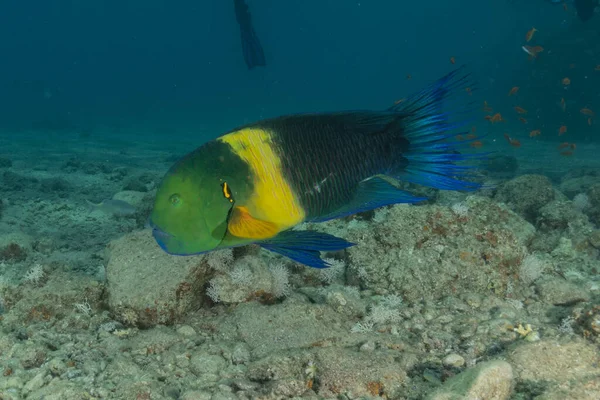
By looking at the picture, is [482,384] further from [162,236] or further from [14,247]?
[14,247]

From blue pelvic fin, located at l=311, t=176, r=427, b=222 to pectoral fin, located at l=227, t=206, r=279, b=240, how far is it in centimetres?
29

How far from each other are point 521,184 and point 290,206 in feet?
20.9

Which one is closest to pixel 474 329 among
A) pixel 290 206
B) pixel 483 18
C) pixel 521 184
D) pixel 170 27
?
pixel 290 206

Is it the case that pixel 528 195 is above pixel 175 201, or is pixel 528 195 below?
below

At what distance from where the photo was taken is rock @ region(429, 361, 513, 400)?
2.12m

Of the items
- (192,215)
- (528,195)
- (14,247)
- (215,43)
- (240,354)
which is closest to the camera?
(192,215)

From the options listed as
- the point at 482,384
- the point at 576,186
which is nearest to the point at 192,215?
the point at 482,384

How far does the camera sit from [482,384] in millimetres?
2127

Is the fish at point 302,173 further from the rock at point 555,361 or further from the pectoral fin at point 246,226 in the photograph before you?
the rock at point 555,361

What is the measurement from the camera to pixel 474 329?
3188 mm

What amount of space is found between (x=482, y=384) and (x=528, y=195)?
221 inches

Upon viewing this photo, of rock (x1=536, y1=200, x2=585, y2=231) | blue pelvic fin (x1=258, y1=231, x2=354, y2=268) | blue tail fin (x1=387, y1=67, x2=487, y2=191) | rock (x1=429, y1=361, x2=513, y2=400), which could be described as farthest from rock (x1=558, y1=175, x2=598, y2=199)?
blue pelvic fin (x1=258, y1=231, x2=354, y2=268)

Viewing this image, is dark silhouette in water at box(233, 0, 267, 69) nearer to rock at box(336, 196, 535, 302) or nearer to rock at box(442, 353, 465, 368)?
rock at box(336, 196, 535, 302)

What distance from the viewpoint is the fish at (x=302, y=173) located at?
6.00 ft
